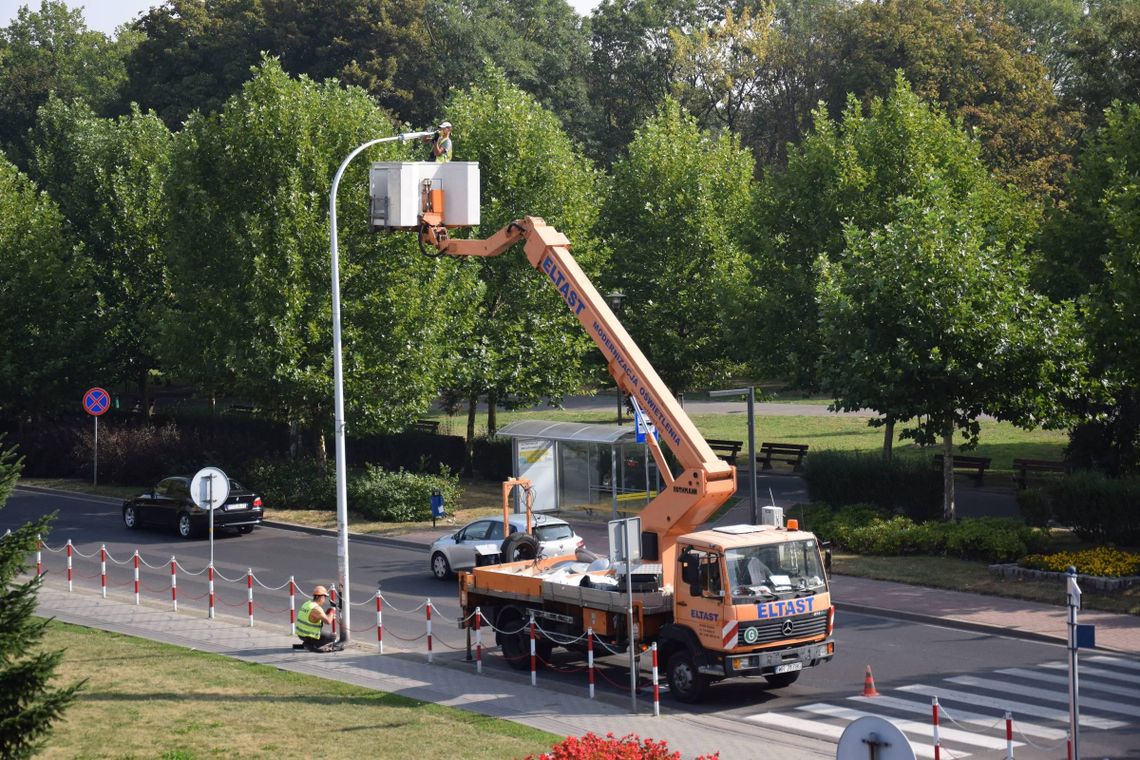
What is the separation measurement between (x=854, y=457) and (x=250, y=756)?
22005mm

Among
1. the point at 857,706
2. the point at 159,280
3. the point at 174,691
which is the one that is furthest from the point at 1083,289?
the point at 159,280

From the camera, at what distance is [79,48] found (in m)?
107

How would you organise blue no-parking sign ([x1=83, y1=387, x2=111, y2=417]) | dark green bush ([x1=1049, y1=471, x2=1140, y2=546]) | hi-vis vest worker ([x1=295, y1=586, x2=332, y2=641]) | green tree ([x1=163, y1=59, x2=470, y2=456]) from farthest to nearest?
blue no-parking sign ([x1=83, y1=387, x2=111, y2=417]), green tree ([x1=163, y1=59, x2=470, y2=456]), dark green bush ([x1=1049, y1=471, x2=1140, y2=546]), hi-vis vest worker ([x1=295, y1=586, x2=332, y2=641])

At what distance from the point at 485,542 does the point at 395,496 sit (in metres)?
9.43

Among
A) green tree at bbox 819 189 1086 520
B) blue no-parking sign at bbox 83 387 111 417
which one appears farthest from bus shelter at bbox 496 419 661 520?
blue no-parking sign at bbox 83 387 111 417

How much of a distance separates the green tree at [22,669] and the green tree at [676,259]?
31976mm

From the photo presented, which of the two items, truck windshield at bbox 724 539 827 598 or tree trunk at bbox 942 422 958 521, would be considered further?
tree trunk at bbox 942 422 958 521

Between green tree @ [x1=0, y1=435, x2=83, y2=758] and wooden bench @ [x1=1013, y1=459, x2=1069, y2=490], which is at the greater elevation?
green tree @ [x1=0, y1=435, x2=83, y2=758]

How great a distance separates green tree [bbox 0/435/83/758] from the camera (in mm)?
11211

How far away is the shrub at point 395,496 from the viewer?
36000 mm

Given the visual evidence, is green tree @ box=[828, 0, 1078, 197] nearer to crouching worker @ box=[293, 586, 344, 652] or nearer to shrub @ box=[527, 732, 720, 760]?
crouching worker @ box=[293, 586, 344, 652]

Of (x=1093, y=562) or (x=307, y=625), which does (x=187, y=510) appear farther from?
(x=1093, y=562)

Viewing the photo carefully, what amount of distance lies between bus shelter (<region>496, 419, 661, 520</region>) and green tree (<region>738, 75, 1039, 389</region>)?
532 cm

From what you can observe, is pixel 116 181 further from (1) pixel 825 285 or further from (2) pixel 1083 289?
(2) pixel 1083 289
